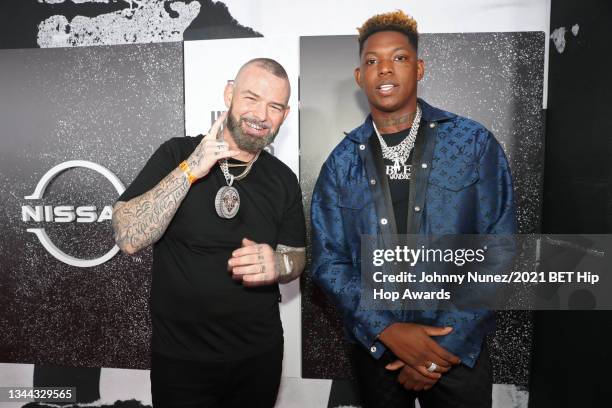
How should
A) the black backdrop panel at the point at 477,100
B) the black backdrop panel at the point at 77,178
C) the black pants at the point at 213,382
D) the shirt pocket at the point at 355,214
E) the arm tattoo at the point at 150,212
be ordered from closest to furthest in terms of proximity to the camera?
the arm tattoo at the point at 150,212, the black pants at the point at 213,382, the shirt pocket at the point at 355,214, the black backdrop panel at the point at 477,100, the black backdrop panel at the point at 77,178

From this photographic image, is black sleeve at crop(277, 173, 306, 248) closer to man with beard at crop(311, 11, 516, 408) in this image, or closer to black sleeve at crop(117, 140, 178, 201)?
man with beard at crop(311, 11, 516, 408)

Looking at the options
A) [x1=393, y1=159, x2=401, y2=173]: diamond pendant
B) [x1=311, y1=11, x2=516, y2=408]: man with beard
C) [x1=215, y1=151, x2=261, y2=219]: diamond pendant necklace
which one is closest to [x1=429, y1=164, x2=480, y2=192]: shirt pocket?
[x1=311, y1=11, x2=516, y2=408]: man with beard

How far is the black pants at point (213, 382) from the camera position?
1.42 m

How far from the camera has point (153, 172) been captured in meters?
1.42

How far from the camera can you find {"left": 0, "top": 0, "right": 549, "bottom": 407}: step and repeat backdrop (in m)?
2.06

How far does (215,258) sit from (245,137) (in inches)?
19.4

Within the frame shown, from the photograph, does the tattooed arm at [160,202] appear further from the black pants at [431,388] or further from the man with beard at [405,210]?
the black pants at [431,388]

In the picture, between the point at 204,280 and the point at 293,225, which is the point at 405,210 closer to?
the point at 293,225

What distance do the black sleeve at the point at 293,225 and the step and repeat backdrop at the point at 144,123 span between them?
55 centimetres

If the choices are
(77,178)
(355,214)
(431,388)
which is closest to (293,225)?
(355,214)

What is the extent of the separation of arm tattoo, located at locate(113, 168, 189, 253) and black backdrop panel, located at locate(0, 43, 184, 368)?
101cm

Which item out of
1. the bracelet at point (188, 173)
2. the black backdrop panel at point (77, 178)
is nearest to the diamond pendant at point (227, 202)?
the bracelet at point (188, 173)

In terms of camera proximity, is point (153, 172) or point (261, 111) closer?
point (153, 172)

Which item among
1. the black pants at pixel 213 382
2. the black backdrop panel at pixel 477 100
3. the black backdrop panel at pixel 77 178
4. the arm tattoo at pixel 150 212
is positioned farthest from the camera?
the black backdrop panel at pixel 77 178
